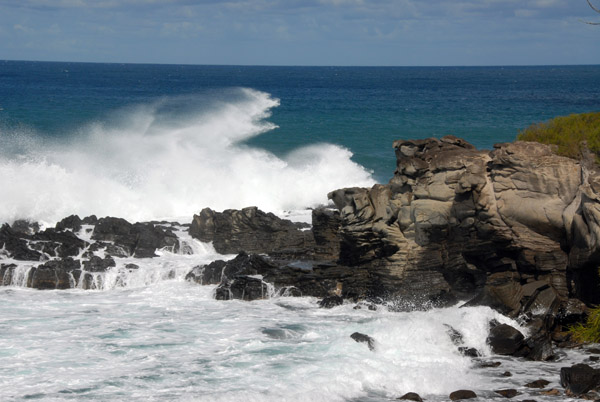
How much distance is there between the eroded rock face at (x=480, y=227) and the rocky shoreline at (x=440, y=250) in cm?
3

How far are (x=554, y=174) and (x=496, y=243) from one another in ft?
7.48

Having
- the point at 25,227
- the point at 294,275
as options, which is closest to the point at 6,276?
the point at 25,227

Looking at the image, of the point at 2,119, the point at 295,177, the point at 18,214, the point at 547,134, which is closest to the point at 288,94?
the point at 2,119

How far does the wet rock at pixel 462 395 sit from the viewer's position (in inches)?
571

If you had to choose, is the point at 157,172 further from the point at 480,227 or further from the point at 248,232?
the point at 480,227

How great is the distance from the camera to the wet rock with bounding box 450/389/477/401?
571 inches

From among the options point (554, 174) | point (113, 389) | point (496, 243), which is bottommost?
point (113, 389)

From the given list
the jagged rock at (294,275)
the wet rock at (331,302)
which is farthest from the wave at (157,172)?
the wet rock at (331,302)

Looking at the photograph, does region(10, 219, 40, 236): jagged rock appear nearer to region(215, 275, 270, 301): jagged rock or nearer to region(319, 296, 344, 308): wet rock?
region(215, 275, 270, 301): jagged rock

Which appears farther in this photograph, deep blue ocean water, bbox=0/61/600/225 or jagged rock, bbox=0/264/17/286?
deep blue ocean water, bbox=0/61/600/225

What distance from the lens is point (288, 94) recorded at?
317 ft

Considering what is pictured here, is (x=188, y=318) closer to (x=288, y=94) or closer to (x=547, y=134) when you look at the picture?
(x=547, y=134)

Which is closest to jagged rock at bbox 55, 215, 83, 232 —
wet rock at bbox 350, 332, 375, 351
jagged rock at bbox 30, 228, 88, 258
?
jagged rock at bbox 30, 228, 88, 258

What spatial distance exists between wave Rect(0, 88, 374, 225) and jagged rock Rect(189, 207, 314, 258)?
6.74 meters
